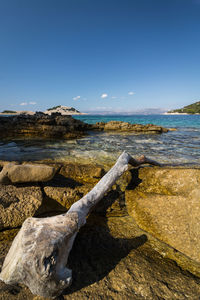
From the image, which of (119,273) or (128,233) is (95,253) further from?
(128,233)

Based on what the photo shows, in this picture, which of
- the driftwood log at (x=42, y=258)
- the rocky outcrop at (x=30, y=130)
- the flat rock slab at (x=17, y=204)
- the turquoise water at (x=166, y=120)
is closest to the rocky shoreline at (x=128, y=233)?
the flat rock slab at (x=17, y=204)

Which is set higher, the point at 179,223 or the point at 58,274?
the point at 58,274

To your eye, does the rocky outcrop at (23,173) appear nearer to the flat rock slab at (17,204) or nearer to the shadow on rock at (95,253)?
the flat rock slab at (17,204)

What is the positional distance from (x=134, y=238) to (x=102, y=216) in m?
0.74

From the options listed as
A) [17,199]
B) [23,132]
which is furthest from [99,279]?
[23,132]

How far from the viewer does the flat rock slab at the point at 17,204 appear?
7.82 ft

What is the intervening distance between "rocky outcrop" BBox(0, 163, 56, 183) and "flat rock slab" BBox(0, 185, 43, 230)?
159 mm

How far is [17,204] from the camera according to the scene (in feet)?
8.21

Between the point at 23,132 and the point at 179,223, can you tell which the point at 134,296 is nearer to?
the point at 179,223

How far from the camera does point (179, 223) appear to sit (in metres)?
2.27

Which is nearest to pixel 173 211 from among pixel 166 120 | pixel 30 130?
pixel 30 130

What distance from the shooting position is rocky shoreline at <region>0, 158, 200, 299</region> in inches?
61.6

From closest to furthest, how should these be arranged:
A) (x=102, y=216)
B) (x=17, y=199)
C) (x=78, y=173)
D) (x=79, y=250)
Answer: (x=79, y=250) < (x=17, y=199) < (x=102, y=216) < (x=78, y=173)

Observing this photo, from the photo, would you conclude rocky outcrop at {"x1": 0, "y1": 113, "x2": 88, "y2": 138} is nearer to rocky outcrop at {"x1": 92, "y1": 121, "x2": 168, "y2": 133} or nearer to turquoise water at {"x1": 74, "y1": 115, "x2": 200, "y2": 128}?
rocky outcrop at {"x1": 92, "y1": 121, "x2": 168, "y2": 133}
